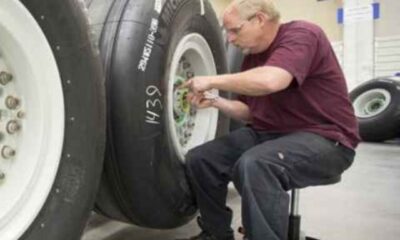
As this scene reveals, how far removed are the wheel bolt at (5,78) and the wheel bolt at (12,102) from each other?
38 millimetres

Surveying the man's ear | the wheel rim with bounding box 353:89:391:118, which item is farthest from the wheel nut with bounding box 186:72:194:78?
the wheel rim with bounding box 353:89:391:118

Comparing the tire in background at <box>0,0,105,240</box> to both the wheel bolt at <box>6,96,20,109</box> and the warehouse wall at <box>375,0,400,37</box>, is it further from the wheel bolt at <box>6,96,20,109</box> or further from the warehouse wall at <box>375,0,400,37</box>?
the warehouse wall at <box>375,0,400,37</box>

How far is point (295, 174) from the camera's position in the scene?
151cm

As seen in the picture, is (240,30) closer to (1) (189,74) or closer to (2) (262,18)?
(2) (262,18)

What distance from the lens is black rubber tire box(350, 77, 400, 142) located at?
15.9 ft

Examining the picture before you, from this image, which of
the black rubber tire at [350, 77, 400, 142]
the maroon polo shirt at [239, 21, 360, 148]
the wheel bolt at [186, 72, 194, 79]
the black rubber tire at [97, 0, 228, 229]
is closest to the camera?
the black rubber tire at [97, 0, 228, 229]

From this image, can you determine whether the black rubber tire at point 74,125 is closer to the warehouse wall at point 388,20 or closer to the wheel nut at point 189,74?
the wheel nut at point 189,74

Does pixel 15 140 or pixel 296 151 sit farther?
pixel 296 151

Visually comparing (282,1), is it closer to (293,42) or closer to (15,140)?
(293,42)

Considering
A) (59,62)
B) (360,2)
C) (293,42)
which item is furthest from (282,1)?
(59,62)

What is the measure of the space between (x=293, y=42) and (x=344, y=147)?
45 centimetres

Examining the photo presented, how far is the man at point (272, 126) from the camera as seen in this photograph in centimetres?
144

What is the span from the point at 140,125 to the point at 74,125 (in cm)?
31

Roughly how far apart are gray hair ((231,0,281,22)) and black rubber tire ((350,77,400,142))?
3650mm
